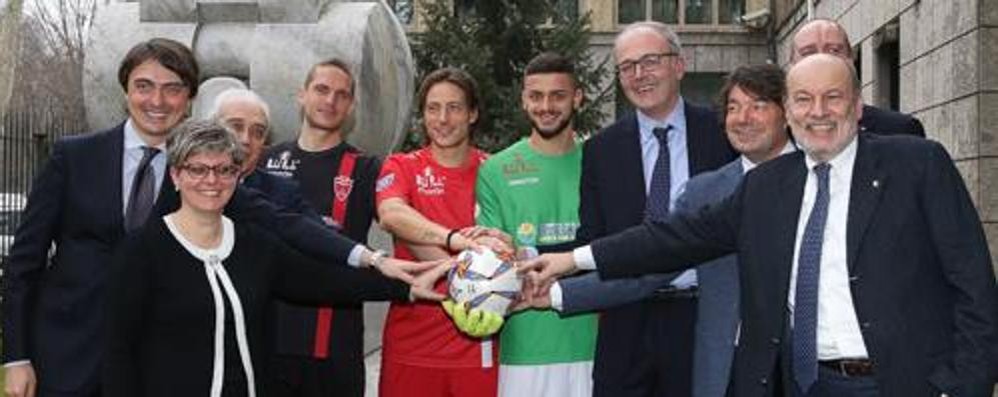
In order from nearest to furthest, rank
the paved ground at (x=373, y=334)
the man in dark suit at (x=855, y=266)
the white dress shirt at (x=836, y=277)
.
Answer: the man in dark suit at (x=855, y=266)
the white dress shirt at (x=836, y=277)
the paved ground at (x=373, y=334)

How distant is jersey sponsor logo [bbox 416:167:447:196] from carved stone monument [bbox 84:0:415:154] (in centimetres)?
293

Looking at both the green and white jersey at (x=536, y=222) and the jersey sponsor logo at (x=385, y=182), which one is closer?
the green and white jersey at (x=536, y=222)

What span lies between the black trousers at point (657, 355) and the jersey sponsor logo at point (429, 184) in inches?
39.0

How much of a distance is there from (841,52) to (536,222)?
1.84 m

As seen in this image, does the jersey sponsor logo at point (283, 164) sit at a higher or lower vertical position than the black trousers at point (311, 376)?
higher

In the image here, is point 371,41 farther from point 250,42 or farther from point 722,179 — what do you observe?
point 722,179

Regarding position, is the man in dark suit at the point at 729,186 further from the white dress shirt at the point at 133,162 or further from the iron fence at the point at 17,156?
the iron fence at the point at 17,156

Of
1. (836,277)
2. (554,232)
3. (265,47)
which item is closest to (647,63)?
Result: (554,232)

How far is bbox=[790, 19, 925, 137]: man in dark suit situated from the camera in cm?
557

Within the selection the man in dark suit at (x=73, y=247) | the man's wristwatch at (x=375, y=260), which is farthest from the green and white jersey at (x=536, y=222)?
the man in dark suit at (x=73, y=247)

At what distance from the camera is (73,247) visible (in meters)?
4.36

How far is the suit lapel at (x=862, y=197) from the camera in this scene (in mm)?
3871

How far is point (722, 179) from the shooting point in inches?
185

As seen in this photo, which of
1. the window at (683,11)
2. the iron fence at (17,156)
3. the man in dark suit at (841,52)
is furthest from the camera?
the window at (683,11)
